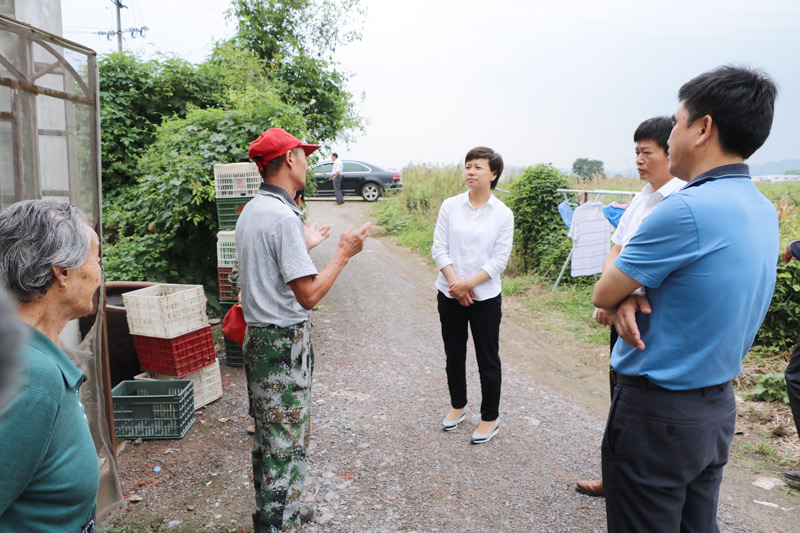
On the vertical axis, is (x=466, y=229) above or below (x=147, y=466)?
above

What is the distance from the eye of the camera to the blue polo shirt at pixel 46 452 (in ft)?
3.94

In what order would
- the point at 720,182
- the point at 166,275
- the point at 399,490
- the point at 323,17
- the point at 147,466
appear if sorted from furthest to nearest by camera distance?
the point at 323,17, the point at 166,275, the point at 147,466, the point at 399,490, the point at 720,182

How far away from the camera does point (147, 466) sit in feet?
11.7

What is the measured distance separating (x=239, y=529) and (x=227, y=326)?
3.75 feet

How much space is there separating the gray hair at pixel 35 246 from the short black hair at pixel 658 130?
271 centimetres

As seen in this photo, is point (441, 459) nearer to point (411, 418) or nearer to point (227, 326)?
point (411, 418)

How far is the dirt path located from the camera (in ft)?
10.0

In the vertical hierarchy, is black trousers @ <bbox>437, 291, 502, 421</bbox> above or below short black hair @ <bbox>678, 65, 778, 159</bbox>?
below

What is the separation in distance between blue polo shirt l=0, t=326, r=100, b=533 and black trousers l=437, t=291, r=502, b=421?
8.58ft

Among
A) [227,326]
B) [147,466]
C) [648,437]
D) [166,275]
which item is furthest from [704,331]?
[166,275]

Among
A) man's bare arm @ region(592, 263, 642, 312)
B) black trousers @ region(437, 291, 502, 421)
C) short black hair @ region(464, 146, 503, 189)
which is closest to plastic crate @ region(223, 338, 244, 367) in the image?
black trousers @ region(437, 291, 502, 421)

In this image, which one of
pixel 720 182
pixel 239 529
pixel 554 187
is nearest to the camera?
pixel 720 182

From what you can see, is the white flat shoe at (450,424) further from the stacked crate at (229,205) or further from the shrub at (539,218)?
the shrub at (539,218)

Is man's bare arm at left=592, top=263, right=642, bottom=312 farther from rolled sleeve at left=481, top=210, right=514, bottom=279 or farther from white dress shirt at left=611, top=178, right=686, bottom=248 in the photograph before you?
rolled sleeve at left=481, top=210, right=514, bottom=279
